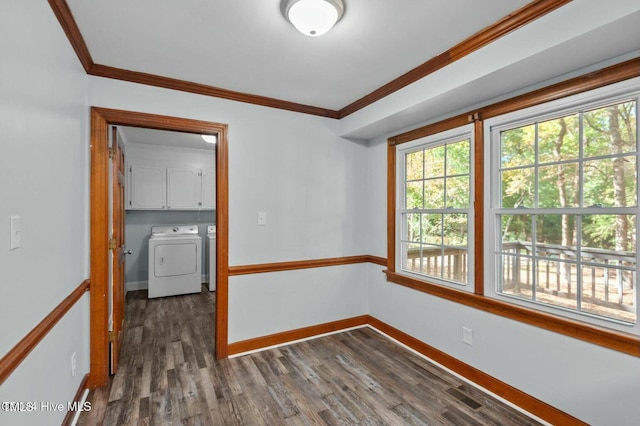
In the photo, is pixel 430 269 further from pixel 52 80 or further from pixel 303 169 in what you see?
pixel 52 80

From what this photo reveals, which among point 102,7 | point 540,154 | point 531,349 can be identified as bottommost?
point 531,349

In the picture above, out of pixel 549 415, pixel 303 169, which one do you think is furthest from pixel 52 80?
pixel 549 415

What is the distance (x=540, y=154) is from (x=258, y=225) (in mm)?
2304

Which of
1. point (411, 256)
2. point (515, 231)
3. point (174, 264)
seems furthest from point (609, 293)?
point (174, 264)

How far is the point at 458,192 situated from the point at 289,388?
6.74 ft

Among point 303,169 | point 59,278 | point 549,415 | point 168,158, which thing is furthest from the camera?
point 168,158

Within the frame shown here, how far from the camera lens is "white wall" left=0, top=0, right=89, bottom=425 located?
113 centimetres

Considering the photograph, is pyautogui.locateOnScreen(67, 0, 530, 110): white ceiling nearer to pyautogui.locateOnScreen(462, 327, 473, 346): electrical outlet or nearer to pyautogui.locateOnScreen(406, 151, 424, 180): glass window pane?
pyautogui.locateOnScreen(406, 151, 424, 180): glass window pane

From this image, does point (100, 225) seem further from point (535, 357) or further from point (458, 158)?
point (535, 357)

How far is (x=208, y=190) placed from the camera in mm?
5398

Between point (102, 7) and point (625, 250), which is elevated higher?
point (102, 7)

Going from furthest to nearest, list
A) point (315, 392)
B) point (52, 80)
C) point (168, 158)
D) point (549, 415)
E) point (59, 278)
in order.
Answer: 1. point (168, 158)
2. point (315, 392)
3. point (549, 415)
4. point (59, 278)
5. point (52, 80)

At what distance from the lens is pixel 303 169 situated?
3.21m

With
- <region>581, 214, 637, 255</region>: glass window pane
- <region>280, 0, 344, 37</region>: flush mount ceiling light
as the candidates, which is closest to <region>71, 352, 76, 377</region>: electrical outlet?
<region>280, 0, 344, 37</region>: flush mount ceiling light
